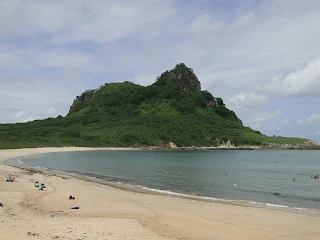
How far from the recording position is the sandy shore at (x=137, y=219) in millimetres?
15266

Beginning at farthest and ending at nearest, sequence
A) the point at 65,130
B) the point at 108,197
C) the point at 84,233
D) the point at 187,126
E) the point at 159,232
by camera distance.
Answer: the point at 187,126
the point at 65,130
the point at 108,197
the point at 159,232
the point at 84,233

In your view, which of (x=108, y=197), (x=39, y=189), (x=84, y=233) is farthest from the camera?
(x=39, y=189)

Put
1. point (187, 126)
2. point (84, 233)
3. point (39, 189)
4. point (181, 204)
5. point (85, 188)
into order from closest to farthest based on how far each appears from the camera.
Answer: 1. point (84, 233)
2. point (181, 204)
3. point (39, 189)
4. point (85, 188)
5. point (187, 126)

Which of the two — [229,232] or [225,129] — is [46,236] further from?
[225,129]

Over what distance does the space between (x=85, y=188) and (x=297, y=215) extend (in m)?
19.3

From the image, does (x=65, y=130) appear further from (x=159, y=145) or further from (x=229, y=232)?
(x=229, y=232)

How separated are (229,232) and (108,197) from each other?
12753 mm

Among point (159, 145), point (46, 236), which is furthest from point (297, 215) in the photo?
point (159, 145)

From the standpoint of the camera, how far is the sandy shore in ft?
50.1

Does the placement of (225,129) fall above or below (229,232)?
above

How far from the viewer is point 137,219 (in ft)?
62.1

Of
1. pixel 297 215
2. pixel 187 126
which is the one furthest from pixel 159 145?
pixel 297 215

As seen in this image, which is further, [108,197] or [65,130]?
[65,130]

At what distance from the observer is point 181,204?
25266mm
